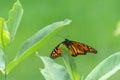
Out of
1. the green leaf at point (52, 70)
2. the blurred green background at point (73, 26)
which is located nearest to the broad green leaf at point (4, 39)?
the green leaf at point (52, 70)

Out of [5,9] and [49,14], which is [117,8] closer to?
[49,14]

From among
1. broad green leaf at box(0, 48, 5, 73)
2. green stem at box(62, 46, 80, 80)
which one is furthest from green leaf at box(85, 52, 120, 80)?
broad green leaf at box(0, 48, 5, 73)

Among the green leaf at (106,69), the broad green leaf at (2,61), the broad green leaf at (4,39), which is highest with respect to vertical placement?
the green leaf at (106,69)

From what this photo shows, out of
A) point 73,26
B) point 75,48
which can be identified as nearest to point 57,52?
point 75,48

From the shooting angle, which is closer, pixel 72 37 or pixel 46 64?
pixel 46 64

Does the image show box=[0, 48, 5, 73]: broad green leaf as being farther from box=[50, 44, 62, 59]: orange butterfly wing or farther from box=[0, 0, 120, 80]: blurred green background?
box=[0, 0, 120, 80]: blurred green background

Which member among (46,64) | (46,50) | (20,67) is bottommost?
(46,64)

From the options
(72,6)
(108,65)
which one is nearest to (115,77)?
(72,6)

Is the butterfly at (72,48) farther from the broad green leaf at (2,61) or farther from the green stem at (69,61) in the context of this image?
the broad green leaf at (2,61)

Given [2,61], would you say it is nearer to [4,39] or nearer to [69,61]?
[4,39]
